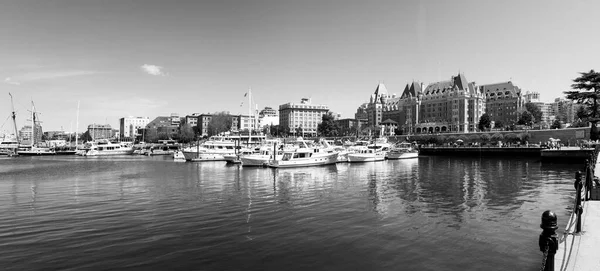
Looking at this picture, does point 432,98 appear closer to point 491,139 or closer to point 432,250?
point 491,139

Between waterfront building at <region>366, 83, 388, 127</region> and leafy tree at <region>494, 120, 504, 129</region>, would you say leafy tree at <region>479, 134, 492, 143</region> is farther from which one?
waterfront building at <region>366, 83, 388, 127</region>

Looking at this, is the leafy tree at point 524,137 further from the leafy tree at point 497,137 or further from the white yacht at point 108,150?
the white yacht at point 108,150

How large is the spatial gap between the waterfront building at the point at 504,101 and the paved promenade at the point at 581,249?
151 m

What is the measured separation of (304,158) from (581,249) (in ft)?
145

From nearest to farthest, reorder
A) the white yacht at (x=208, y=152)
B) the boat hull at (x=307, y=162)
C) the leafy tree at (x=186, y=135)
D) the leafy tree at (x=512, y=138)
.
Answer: the boat hull at (x=307, y=162) → the white yacht at (x=208, y=152) → the leafy tree at (x=512, y=138) → the leafy tree at (x=186, y=135)

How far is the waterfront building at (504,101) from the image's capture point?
147 m

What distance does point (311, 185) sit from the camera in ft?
105

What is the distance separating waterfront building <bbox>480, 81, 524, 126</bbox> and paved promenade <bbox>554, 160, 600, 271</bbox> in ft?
494

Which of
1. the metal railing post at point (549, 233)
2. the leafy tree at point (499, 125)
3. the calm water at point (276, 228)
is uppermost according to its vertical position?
the leafy tree at point (499, 125)

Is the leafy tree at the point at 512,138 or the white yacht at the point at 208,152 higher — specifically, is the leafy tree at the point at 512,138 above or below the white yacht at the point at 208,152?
above

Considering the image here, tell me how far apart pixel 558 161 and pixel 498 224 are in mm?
52382

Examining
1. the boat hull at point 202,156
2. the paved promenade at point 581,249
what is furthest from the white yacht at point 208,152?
the paved promenade at point 581,249

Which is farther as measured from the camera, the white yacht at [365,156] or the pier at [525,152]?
the white yacht at [365,156]

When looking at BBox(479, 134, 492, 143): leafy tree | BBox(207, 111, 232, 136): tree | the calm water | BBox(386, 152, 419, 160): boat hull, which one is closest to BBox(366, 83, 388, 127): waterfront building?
BBox(207, 111, 232, 136): tree
